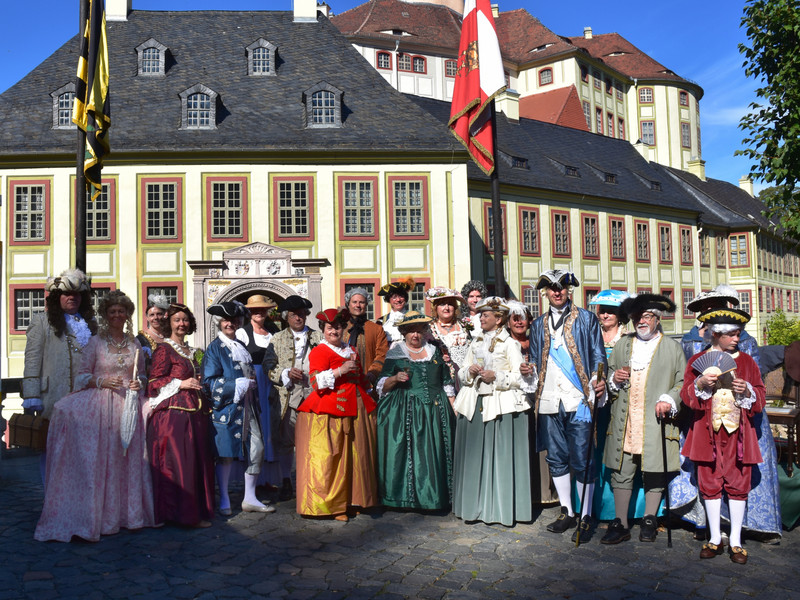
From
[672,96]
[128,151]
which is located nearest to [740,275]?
[672,96]

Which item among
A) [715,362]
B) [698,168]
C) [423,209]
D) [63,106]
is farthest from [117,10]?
[698,168]

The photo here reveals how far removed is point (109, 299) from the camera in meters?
6.05

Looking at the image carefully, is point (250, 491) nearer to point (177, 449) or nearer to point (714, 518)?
point (177, 449)

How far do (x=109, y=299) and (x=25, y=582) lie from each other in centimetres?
222

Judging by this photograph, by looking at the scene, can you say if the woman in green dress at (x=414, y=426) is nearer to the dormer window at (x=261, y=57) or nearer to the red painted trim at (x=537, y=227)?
the dormer window at (x=261, y=57)

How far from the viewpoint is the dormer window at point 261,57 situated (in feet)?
76.8

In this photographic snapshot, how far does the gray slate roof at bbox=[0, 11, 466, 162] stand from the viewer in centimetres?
2078

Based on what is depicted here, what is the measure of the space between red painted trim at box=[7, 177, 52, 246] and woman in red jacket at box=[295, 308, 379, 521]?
1669 centimetres

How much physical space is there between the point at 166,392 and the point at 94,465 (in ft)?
2.53

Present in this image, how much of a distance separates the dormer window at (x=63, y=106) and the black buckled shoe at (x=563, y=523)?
19505 mm

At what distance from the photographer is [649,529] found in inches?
223

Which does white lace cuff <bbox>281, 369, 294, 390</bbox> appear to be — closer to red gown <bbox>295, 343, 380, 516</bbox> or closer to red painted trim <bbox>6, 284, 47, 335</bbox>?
red gown <bbox>295, 343, 380, 516</bbox>

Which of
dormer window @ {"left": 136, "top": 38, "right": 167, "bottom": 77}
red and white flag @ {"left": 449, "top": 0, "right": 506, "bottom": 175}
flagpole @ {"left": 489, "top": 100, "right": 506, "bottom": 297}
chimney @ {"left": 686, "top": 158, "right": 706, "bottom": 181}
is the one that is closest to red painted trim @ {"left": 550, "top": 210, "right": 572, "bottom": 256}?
dormer window @ {"left": 136, "top": 38, "right": 167, "bottom": 77}

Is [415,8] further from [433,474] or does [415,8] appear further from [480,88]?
[433,474]
